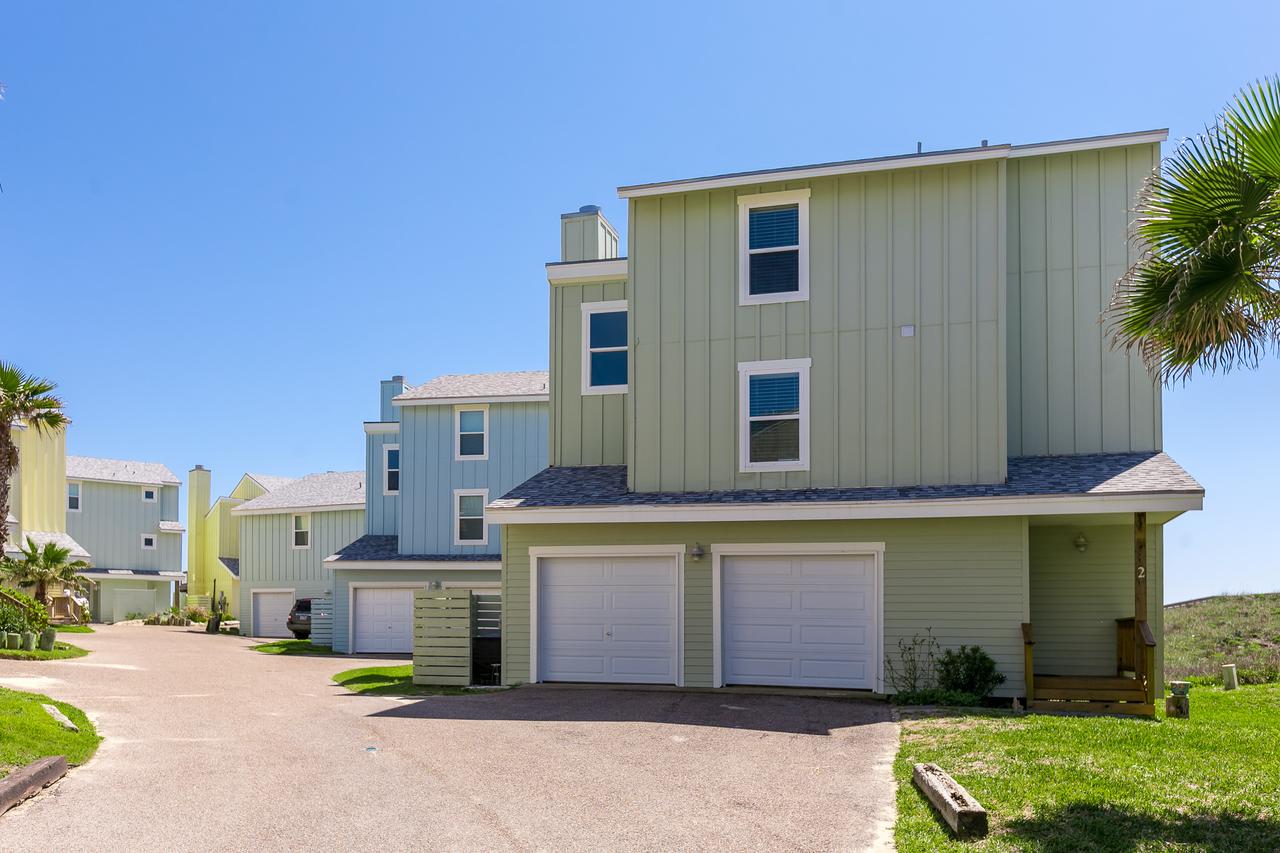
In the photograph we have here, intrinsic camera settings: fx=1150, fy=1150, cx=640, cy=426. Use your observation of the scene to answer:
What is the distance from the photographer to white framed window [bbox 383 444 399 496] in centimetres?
3278

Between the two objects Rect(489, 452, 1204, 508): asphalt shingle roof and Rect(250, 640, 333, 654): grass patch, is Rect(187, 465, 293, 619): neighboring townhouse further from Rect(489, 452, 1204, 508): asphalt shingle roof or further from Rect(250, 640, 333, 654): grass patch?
Rect(489, 452, 1204, 508): asphalt shingle roof

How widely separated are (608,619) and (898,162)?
8282 mm

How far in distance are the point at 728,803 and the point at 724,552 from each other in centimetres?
837

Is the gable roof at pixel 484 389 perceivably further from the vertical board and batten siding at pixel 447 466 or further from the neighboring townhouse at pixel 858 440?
the neighboring townhouse at pixel 858 440

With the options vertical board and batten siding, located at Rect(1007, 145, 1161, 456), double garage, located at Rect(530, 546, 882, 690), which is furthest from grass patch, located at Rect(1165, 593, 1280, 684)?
double garage, located at Rect(530, 546, 882, 690)

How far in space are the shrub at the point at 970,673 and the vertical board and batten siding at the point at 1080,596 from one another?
7.83 feet

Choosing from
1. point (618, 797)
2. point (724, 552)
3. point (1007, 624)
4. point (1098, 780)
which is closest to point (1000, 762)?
point (1098, 780)

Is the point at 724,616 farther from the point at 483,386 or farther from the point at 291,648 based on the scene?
the point at 291,648

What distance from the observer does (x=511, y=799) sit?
9.23 metres

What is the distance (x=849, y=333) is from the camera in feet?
57.6

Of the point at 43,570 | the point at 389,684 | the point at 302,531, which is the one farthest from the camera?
the point at 302,531

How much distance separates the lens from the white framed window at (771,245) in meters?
18.0

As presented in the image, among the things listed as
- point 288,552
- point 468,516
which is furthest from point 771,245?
point 288,552

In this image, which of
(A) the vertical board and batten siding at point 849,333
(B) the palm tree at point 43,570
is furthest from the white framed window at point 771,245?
(B) the palm tree at point 43,570
